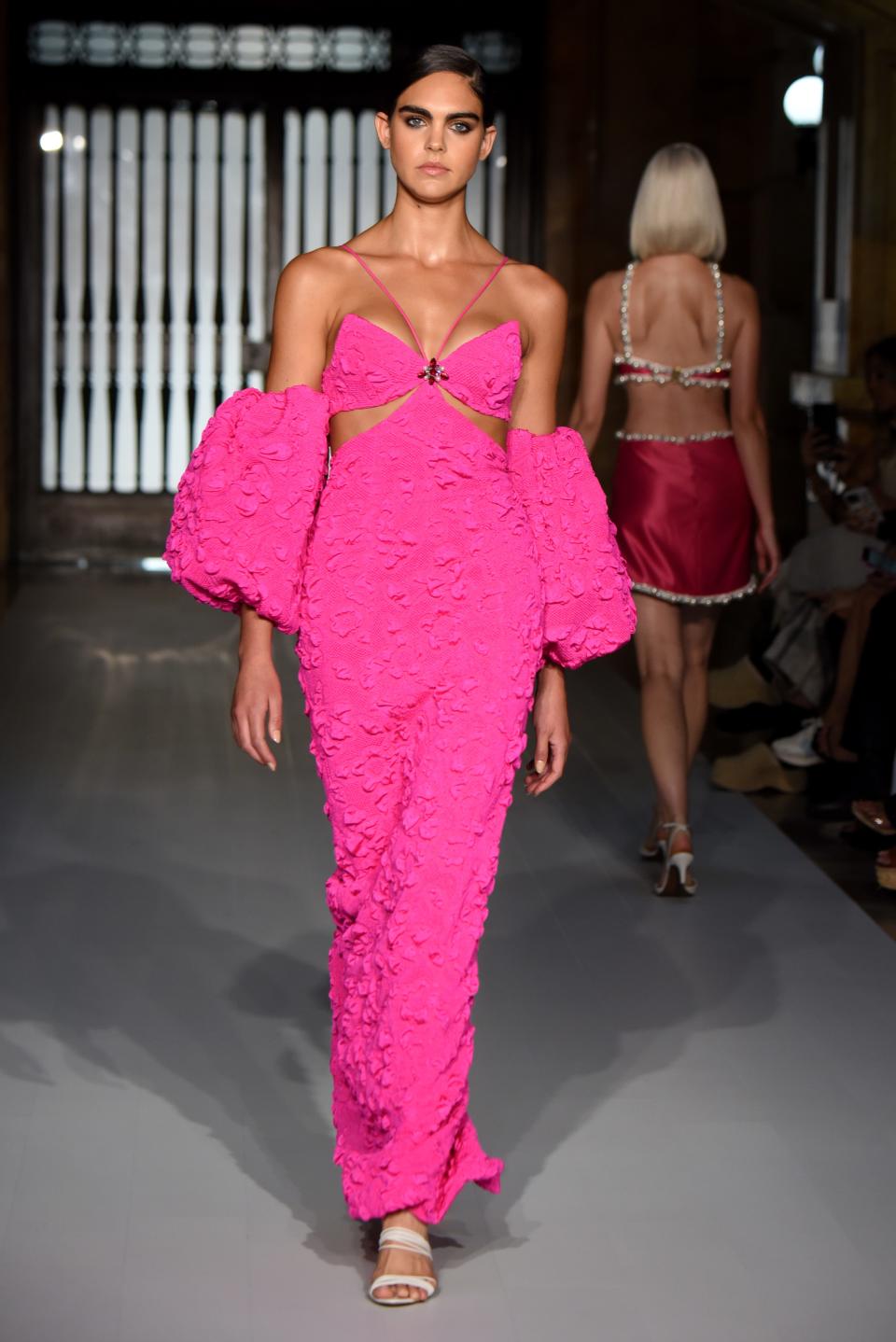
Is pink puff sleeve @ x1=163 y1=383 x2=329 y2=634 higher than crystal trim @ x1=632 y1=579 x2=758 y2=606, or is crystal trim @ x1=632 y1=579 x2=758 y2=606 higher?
pink puff sleeve @ x1=163 y1=383 x2=329 y2=634

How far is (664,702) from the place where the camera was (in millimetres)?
4777

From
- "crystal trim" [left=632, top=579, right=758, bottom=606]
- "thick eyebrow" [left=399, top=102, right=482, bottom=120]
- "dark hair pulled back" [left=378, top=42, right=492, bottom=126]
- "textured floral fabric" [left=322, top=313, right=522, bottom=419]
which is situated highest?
"dark hair pulled back" [left=378, top=42, right=492, bottom=126]

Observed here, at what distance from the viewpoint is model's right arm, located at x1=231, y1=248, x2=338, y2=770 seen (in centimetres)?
271

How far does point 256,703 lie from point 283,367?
46cm

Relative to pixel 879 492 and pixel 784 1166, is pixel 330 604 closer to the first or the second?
pixel 784 1166

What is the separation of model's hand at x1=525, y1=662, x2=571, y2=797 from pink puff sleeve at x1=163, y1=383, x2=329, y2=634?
0.38m

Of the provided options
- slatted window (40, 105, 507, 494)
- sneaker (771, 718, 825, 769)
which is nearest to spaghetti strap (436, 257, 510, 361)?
sneaker (771, 718, 825, 769)

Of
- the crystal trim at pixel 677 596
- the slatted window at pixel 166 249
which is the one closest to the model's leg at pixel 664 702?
the crystal trim at pixel 677 596

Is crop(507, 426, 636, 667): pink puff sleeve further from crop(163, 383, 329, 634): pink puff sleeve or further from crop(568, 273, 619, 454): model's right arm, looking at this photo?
crop(568, 273, 619, 454): model's right arm

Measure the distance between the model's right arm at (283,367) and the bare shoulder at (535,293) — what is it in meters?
0.26

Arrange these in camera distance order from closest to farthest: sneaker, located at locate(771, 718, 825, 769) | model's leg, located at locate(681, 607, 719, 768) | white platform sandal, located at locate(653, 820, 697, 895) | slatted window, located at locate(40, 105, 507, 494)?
white platform sandal, located at locate(653, 820, 697, 895) < model's leg, located at locate(681, 607, 719, 768) < sneaker, located at locate(771, 718, 825, 769) < slatted window, located at locate(40, 105, 507, 494)

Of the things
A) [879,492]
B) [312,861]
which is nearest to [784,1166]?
[312,861]

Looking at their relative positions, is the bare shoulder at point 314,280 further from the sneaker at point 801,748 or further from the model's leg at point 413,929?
the sneaker at point 801,748

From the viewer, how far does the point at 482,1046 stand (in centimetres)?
361
